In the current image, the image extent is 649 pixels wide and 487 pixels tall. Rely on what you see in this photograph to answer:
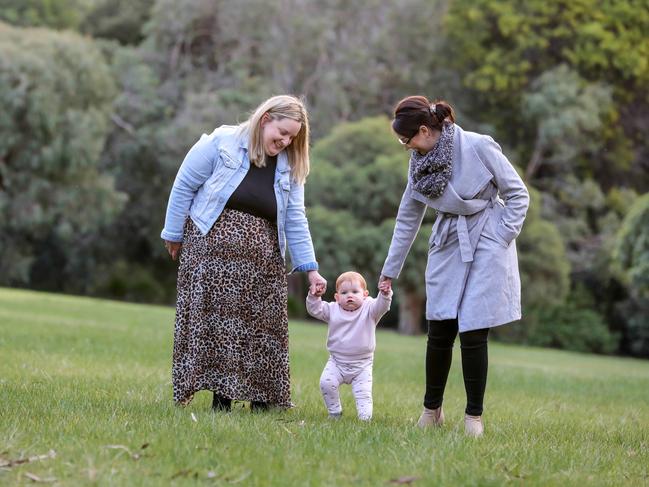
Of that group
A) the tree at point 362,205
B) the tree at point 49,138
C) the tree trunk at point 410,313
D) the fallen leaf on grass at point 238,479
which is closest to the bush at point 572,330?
the tree trunk at point 410,313

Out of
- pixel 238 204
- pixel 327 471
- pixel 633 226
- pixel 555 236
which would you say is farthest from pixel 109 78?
pixel 327 471

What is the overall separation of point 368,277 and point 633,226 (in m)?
7.56

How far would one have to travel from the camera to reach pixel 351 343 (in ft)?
23.7

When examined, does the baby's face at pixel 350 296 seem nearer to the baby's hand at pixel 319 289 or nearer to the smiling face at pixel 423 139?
the baby's hand at pixel 319 289

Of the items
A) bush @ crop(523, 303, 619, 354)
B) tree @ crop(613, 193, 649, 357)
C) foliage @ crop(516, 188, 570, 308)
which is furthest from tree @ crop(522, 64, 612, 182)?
tree @ crop(613, 193, 649, 357)

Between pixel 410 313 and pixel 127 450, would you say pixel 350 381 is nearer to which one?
pixel 127 450

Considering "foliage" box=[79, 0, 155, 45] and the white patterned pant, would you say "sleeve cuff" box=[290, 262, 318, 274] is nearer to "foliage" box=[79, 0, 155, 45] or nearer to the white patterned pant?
the white patterned pant

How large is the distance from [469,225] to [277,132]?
1.36 metres

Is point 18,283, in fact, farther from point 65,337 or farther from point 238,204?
point 238,204

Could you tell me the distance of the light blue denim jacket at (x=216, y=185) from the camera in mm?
6988

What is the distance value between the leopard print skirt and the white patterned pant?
35 centimetres

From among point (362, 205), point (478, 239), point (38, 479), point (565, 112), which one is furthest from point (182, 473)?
point (565, 112)

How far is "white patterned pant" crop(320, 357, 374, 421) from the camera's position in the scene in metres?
7.21

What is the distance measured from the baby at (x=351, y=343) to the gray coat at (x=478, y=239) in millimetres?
598
